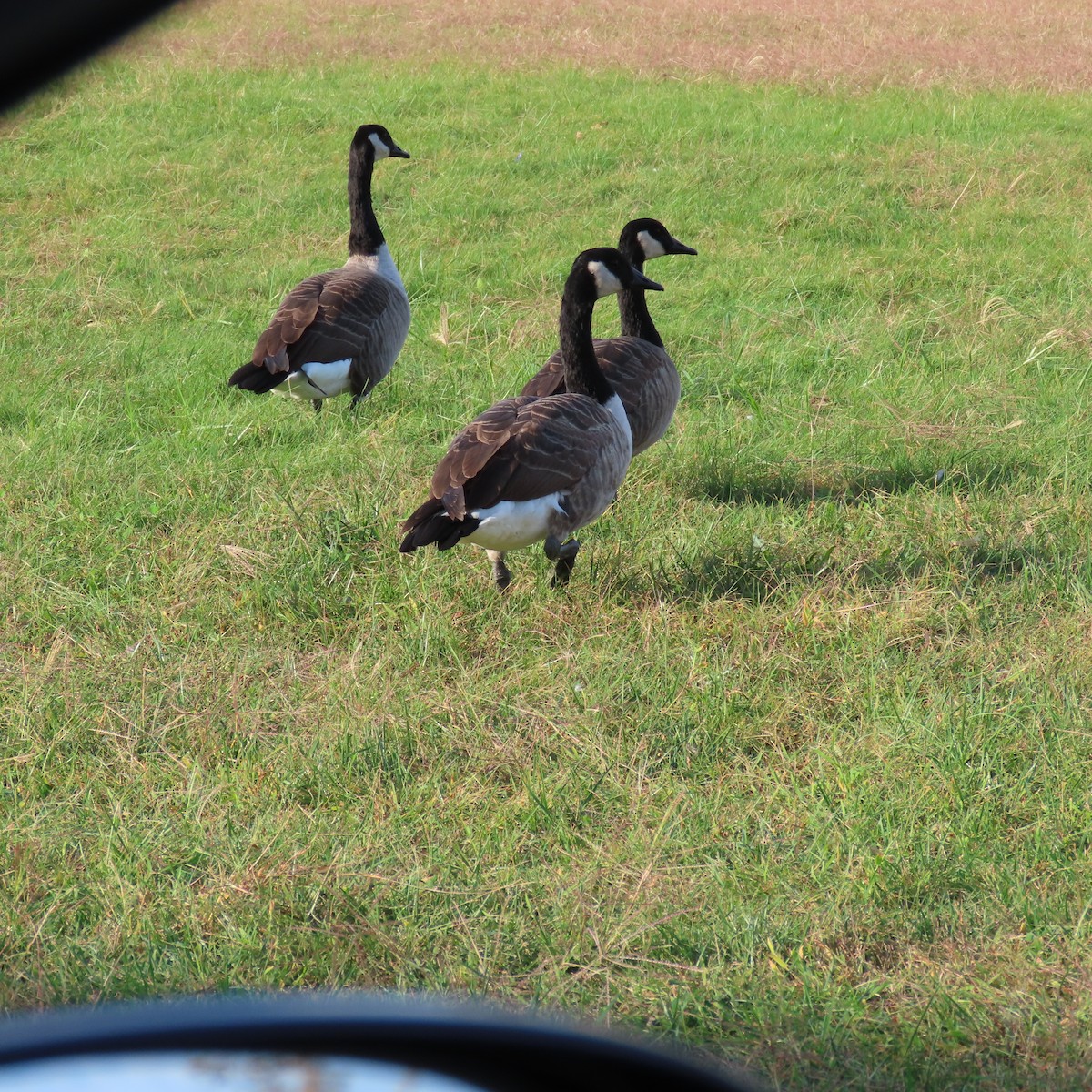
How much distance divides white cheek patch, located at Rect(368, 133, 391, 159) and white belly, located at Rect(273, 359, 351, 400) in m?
2.48

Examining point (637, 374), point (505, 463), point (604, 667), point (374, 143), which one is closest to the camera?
point (604, 667)

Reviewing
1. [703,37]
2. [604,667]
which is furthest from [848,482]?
[703,37]

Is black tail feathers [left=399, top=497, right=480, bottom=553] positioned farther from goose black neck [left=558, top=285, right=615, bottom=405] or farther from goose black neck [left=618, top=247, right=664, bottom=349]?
goose black neck [left=618, top=247, right=664, bottom=349]

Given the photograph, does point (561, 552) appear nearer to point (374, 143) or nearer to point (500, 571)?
point (500, 571)

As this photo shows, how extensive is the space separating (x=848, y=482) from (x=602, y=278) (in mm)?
1590

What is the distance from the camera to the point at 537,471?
4859 mm

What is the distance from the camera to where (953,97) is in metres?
14.0

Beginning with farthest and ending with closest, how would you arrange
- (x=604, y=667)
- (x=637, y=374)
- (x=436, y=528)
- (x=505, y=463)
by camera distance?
(x=637, y=374), (x=505, y=463), (x=436, y=528), (x=604, y=667)

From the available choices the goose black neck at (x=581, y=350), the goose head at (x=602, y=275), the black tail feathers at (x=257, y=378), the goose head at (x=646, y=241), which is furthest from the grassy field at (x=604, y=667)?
the goose head at (x=602, y=275)

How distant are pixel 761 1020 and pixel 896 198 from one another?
9.38m

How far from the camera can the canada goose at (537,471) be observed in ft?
15.5

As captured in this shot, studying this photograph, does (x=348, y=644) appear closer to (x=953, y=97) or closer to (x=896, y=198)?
(x=896, y=198)

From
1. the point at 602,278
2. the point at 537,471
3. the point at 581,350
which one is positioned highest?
the point at 602,278

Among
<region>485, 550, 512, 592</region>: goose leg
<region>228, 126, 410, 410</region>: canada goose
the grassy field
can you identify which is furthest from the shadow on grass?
<region>228, 126, 410, 410</region>: canada goose
